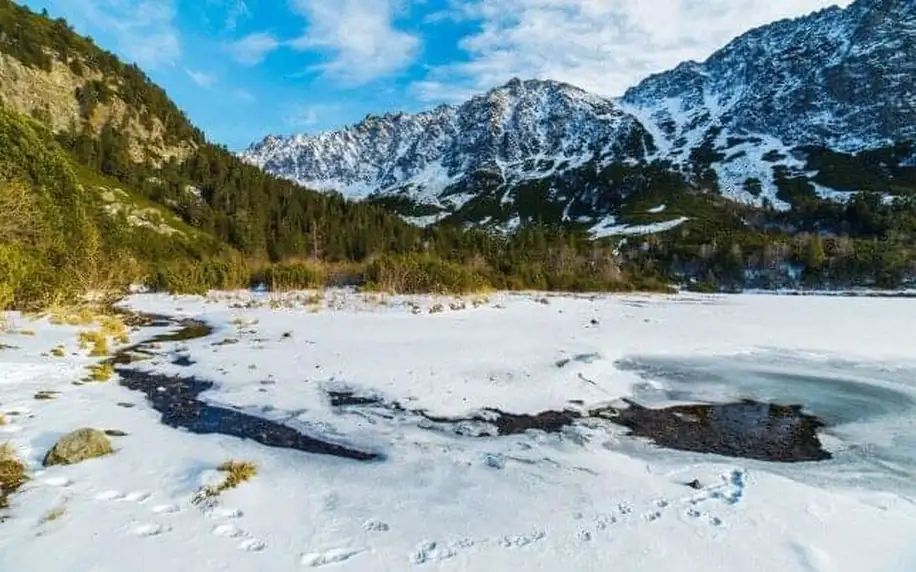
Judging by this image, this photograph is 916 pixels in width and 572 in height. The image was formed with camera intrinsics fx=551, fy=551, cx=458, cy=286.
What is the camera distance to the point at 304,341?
19.2 m

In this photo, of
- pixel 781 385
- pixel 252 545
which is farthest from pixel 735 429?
pixel 252 545

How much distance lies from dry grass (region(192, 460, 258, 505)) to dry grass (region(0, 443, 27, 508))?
6.58 feet

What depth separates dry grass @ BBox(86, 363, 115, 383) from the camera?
1268cm

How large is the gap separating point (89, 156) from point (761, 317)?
88504 mm

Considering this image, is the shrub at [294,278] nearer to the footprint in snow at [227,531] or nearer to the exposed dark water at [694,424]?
the exposed dark water at [694,424]

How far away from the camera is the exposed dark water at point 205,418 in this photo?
8.98 metres

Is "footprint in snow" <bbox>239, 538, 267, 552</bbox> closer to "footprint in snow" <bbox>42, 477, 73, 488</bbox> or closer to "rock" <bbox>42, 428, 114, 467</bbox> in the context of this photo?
"footprint in snow" <bbox>42, 477, 73, 488</bbox>

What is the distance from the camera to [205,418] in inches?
405

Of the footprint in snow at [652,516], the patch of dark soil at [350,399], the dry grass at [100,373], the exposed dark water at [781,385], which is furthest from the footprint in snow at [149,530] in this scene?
the exposed dark water at [781,385]

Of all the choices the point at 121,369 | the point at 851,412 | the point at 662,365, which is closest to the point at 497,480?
the point at 851,412

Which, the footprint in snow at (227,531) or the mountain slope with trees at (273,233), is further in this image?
the mountain slope with trees at (273,233)

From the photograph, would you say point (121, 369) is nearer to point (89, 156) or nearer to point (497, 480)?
point (497, 480)

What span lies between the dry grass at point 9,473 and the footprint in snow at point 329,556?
11.9 feet

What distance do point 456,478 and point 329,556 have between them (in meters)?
2.55
